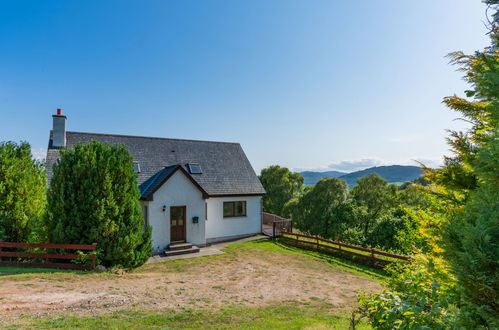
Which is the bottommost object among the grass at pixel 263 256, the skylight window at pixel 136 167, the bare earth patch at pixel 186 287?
the grass at pixel 263 256

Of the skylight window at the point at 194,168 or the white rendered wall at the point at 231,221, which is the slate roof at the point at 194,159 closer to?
the skylight window at the point at 194,168

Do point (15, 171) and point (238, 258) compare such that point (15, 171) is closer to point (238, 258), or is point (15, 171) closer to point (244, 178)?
point (238, 258)

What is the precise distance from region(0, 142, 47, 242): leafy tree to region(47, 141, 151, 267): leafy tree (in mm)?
1207

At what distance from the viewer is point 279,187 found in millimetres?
39875

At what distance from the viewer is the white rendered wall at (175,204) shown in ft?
50.4

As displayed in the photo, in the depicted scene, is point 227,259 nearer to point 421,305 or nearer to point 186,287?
point 186,287

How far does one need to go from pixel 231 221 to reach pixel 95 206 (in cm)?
1019

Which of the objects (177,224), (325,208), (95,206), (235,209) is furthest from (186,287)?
(325,208)

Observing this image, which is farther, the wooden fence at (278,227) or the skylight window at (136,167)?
the wooden fence at (278,227)

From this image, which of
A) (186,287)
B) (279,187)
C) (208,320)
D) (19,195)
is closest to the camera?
(208,320)

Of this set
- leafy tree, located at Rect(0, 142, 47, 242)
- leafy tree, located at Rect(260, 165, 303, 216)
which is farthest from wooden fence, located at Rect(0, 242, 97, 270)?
leafy tree, located at Rect(260, 165, 303, 216)

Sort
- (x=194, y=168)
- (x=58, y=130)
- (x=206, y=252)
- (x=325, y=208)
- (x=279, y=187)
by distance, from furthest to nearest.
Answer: (x=279, y=187) < (x=325, y=208) < (x=194, y=168) < (x=58, y=130) < (x=206, y=252)

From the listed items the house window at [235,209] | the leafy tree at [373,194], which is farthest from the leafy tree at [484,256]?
the leafy tree at [373,194]

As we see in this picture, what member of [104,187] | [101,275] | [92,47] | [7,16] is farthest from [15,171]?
[92,47]
